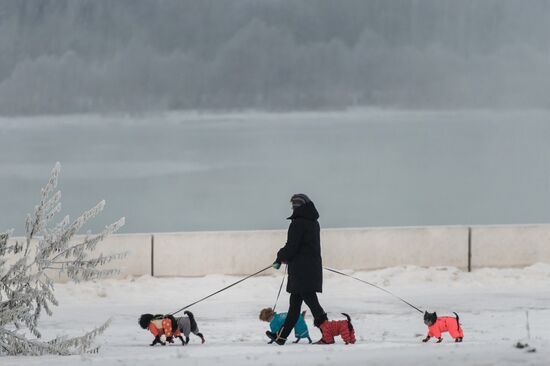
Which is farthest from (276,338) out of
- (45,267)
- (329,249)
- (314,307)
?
(329,249)

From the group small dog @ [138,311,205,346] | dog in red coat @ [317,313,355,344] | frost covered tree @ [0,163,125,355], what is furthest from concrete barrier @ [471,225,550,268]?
frost covered tree @ [0,163,125,355]

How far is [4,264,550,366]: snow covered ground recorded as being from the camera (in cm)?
1084

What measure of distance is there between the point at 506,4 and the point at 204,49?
240 inches

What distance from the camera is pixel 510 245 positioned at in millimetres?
20984

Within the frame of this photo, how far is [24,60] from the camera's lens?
25406 mm

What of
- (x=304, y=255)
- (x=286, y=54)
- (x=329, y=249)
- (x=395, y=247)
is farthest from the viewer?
(x=286, y=54)

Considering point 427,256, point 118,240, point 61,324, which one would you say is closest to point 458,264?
point 427,256

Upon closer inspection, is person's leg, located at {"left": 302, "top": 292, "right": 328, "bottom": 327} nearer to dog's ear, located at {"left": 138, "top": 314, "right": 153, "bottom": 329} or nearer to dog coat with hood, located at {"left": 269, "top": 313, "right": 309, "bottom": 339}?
dog coat with hood, located at {"left": 269, "top": 313, "right": 309, "bottom": 339}

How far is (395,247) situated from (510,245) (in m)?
1.88

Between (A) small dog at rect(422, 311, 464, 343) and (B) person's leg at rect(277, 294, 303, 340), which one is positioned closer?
(A) small dog at rect(422, 311, 464, 343)

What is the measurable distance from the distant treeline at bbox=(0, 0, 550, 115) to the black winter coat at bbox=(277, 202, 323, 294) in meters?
13.0

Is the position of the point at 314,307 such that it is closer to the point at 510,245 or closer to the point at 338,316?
the point at 338,316

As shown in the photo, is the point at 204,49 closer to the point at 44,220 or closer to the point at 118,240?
the point at 118,240

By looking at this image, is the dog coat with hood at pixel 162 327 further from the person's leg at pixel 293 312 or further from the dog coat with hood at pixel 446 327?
the dog coat with hood at pixel 446 327
